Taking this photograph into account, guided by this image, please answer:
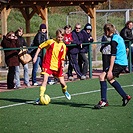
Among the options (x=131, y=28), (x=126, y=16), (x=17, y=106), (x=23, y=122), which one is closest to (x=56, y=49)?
(x=17, y=106)

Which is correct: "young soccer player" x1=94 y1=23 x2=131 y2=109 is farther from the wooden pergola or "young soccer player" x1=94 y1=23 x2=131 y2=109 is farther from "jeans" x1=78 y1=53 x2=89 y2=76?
the wooden pergola

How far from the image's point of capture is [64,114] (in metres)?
12.3

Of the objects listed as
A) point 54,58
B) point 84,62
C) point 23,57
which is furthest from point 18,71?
point 54,58

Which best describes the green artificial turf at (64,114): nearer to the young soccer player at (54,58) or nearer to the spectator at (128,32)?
the young soccer player at (54,58)

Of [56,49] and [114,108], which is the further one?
[56,49]

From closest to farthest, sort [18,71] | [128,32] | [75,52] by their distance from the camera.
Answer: [18,71]
[75,52]
[128,32]

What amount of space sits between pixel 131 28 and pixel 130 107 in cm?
882

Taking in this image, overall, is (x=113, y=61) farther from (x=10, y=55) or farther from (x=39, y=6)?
(x=39, y=6)

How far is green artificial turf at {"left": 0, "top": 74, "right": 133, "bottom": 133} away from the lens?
10766mm

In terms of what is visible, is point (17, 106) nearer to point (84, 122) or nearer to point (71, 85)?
point (84, 122)

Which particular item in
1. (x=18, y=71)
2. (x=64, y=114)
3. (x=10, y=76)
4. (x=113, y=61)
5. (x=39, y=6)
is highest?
(x=39, y=6)

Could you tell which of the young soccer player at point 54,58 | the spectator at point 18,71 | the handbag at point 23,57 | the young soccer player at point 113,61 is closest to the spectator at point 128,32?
the spectator at point 18,71

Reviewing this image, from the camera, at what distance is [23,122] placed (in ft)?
37.8

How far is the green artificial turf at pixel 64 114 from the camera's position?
424 inches
